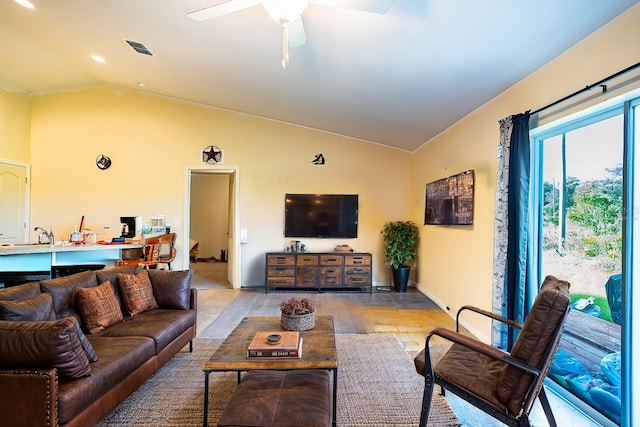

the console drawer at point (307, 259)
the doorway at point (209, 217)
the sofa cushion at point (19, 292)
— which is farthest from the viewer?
the doorway at point (209, 217)

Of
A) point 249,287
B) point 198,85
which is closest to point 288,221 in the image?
point 249,287

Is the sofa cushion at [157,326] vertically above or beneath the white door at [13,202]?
beneath

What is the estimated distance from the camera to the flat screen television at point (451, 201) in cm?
365

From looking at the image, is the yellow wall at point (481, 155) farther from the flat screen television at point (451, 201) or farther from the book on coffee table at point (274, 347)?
the book on coffee table at point (274, 347)

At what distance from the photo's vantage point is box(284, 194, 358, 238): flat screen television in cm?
577

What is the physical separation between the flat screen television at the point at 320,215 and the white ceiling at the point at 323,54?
4.31 ft

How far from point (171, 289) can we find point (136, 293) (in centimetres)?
29

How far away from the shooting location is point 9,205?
5.50 m

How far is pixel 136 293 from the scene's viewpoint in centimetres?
279

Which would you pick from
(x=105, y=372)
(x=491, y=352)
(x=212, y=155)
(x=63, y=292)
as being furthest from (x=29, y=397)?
(x=212, y=155)

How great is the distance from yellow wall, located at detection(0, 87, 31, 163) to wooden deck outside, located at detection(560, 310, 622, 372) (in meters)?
8.15

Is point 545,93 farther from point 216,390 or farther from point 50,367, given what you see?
point 50,367

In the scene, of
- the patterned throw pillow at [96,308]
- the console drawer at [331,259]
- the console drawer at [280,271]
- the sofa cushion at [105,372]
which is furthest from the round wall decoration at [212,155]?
the sofa cushion at [105,372]

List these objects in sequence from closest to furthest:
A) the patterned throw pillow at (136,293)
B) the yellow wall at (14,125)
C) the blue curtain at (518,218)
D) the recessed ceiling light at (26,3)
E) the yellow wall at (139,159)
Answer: the blue curtain at (518,218) < the patterned throw pillow at (136,293) < the recessed ceiling light at (26,3) < the yellow wall at (14,125) < the yellow wall at (139,159)
